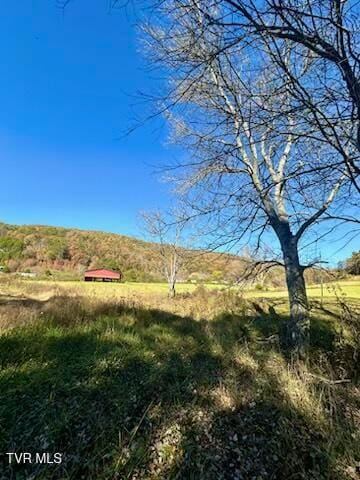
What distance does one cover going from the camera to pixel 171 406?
9.22 ft

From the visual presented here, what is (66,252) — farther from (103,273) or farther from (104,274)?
(104,274)

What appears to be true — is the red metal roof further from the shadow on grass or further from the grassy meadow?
the shadow on grass

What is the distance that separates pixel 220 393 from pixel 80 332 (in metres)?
2.57

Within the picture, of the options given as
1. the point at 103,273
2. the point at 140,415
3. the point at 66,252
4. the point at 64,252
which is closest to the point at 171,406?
the point at 140,415

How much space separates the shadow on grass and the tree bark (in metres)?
0.43

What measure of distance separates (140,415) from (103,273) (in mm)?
52601

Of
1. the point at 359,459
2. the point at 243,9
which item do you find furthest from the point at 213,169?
the point at 359,459

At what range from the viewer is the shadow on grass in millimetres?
2074

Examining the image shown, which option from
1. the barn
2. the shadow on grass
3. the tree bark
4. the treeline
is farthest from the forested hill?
the shadow on grass

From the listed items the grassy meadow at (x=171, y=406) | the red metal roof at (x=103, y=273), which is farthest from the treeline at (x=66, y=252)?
the grassy meadow at (x=171, y=406)

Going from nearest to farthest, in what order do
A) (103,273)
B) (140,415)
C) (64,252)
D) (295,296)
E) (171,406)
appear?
(140,415) → (171,406) → (295,296) → (103,273) → (64,252)

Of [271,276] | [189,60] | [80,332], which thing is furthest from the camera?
[271,276]

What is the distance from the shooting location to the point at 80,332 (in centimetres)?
453

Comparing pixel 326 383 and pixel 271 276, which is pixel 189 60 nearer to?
pixel 326 383
